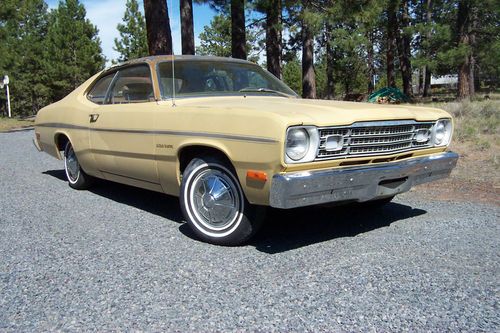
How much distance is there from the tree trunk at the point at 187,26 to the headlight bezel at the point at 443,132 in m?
11.0

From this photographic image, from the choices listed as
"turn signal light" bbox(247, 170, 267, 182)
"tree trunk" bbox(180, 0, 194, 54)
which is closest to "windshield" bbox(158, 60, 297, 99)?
"turn signal light" bbox(247, 170, 267, 182)

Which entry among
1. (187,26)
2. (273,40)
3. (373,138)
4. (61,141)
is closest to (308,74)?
(273,40)

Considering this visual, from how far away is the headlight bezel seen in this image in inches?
163

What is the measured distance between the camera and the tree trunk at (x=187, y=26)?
14.1 m

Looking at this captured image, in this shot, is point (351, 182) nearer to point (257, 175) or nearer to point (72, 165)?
point (257, 175)

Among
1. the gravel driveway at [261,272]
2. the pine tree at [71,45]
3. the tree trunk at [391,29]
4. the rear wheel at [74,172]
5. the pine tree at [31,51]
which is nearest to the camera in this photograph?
the gravel driveway at [261,272]

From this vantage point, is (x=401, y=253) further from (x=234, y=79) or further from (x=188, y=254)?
(x=234, y=79)

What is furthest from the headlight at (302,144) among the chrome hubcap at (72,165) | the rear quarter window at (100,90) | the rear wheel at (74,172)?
the chrome hubcap at (72,165)

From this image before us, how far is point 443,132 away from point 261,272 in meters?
2.21

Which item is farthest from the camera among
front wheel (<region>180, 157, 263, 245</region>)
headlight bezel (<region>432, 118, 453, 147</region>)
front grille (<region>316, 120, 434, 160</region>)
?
headlight bezel (<region>432, 118, 453, 147</region>)

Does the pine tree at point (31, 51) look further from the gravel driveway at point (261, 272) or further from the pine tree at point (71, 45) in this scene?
the gravel driveway at point (261, 272)

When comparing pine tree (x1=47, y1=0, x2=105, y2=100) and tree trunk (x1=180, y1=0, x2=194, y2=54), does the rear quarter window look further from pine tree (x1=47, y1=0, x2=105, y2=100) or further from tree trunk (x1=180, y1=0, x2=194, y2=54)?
pine tree (x1=47, y1=0, x2=105, y2=100)

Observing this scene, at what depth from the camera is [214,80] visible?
14.9 ft

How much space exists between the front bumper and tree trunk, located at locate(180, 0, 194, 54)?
11.2 m
